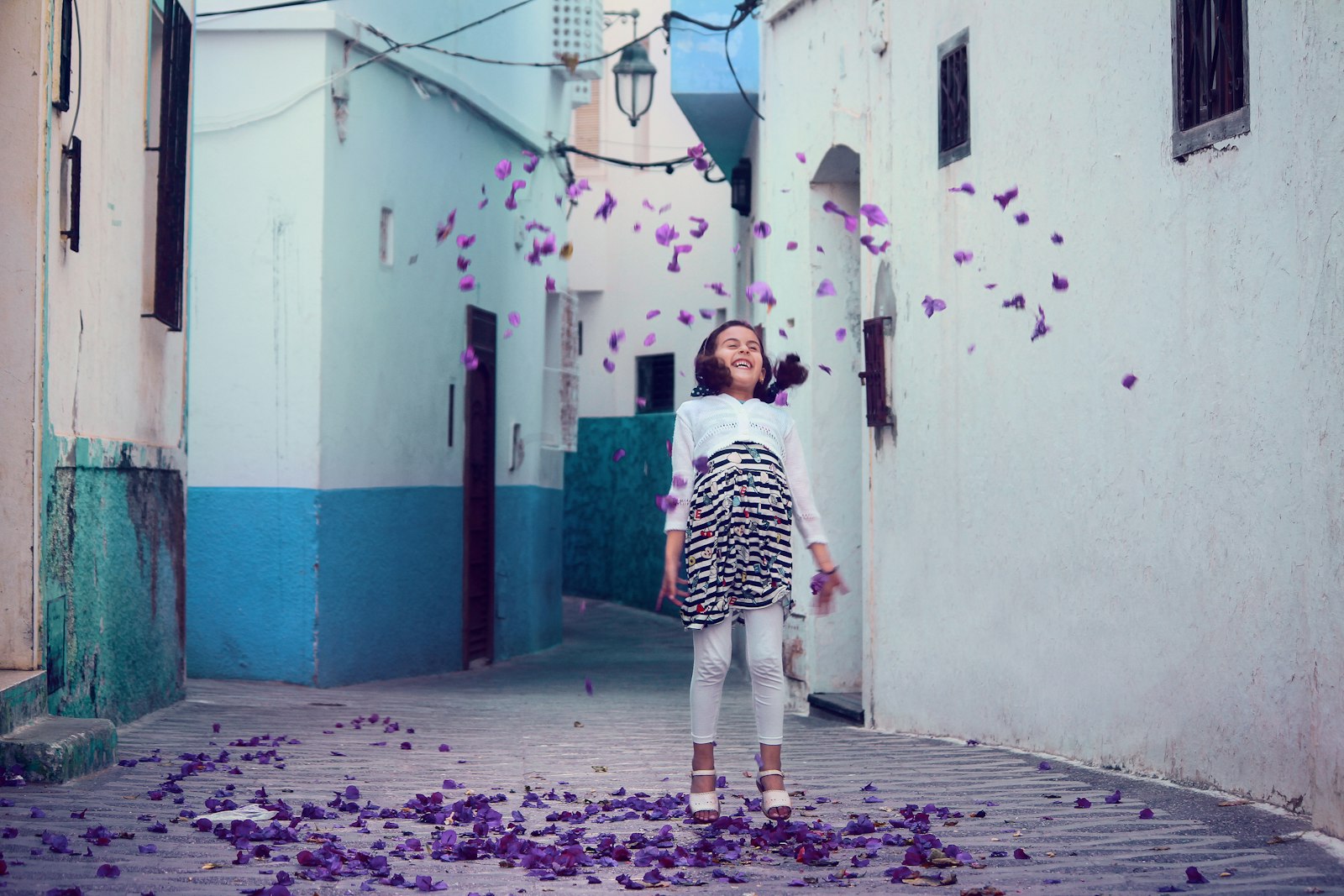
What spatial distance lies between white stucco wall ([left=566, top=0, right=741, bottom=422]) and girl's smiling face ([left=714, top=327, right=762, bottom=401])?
651 inches

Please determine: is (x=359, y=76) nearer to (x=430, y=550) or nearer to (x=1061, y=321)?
(x=430, y=550)

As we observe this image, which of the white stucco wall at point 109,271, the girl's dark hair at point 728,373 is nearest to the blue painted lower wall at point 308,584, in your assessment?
the white stucco wall at point 109,271

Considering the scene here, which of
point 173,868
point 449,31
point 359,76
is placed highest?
point 449,31

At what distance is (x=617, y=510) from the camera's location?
22.6 m

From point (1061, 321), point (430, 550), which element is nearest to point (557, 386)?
point (430, 550)

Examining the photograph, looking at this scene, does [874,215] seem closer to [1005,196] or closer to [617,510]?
[1005,196]

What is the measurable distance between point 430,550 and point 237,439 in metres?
2.46

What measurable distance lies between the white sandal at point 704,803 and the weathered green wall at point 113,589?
2741mm

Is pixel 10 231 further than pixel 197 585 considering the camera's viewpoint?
No

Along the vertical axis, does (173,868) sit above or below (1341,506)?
below

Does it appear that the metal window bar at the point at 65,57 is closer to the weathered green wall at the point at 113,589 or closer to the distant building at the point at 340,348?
the weathered green wall at the point at 113,589

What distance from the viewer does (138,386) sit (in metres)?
7.80

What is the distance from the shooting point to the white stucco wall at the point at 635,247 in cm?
2228

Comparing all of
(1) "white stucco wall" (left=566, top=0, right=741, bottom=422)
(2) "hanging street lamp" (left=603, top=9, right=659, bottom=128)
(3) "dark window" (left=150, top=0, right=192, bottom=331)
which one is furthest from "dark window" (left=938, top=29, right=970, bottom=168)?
(1) "white stucco wall" (left=566, top=0, right=741, bottom=422)
